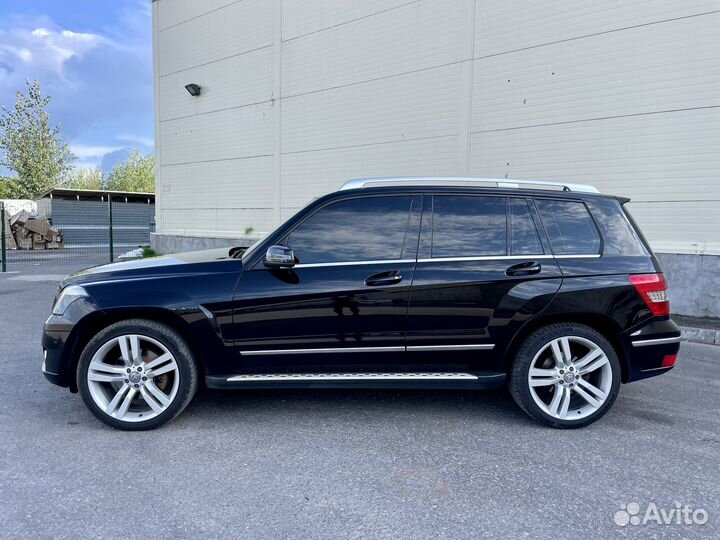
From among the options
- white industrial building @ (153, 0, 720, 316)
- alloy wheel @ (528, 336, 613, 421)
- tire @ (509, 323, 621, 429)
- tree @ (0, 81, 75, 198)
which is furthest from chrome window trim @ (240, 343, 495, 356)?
tree @ (0, 81, 75, 198)

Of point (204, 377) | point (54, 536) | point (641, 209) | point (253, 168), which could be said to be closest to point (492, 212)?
point (204, 377)

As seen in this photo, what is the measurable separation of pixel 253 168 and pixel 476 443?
11225 mm

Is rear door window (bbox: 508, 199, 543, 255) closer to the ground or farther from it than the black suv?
farther from it

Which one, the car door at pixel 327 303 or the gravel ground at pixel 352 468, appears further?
the car door at pixel 327 303

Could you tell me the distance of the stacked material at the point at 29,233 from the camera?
69.9 ft

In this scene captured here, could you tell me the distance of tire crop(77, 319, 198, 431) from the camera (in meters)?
3.44

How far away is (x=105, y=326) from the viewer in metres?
3.55

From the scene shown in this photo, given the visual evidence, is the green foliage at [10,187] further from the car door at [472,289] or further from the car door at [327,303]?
the car door at [472,289]

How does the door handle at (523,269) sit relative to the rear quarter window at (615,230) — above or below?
below

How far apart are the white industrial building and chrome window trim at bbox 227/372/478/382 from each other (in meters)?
5.86

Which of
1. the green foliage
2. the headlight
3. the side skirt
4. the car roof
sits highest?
the green foliage

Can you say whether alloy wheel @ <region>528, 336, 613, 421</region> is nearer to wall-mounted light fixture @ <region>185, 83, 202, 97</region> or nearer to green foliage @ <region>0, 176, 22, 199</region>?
wall-mounted light fixture @ <region>185, 83, 202, 97</region>

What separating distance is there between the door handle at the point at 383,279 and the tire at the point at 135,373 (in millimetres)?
1395

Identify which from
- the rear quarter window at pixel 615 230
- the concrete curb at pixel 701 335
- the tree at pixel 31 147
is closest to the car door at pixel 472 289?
the rear quarter window at pixel 615 230
